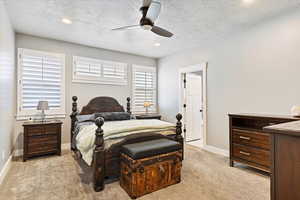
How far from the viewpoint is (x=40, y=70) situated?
383cm

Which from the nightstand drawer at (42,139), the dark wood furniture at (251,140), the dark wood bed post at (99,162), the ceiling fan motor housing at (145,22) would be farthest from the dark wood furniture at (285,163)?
the nightstand drawer at (42,139)

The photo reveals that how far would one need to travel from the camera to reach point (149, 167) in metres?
2.14

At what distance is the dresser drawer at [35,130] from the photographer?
3.30 metres

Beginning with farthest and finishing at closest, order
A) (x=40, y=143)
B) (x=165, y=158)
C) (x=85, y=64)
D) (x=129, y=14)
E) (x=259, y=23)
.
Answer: (x=85, y=64), (x=40, y=143), (x=259, y=23), (x=129, y=14), (x=165, y=158)

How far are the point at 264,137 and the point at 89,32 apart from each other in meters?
4.11

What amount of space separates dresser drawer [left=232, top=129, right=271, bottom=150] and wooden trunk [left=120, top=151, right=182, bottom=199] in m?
1.36

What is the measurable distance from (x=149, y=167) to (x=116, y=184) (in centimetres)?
69

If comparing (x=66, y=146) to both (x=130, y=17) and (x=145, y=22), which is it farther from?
(x=145, y=22)

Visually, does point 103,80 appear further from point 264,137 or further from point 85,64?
point 264,137

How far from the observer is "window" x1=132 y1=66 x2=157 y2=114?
533cm

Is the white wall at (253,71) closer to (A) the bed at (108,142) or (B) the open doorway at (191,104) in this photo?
(B) the open doorway at (191,104)

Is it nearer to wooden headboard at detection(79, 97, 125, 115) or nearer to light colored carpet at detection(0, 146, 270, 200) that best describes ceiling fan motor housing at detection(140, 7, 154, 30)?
light colored carpet at detection(0, 146, 270, 200)

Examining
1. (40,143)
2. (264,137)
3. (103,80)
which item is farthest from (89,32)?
(264,137)

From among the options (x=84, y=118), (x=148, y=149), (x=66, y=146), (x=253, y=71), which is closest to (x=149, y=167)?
(x=148, y=149)
